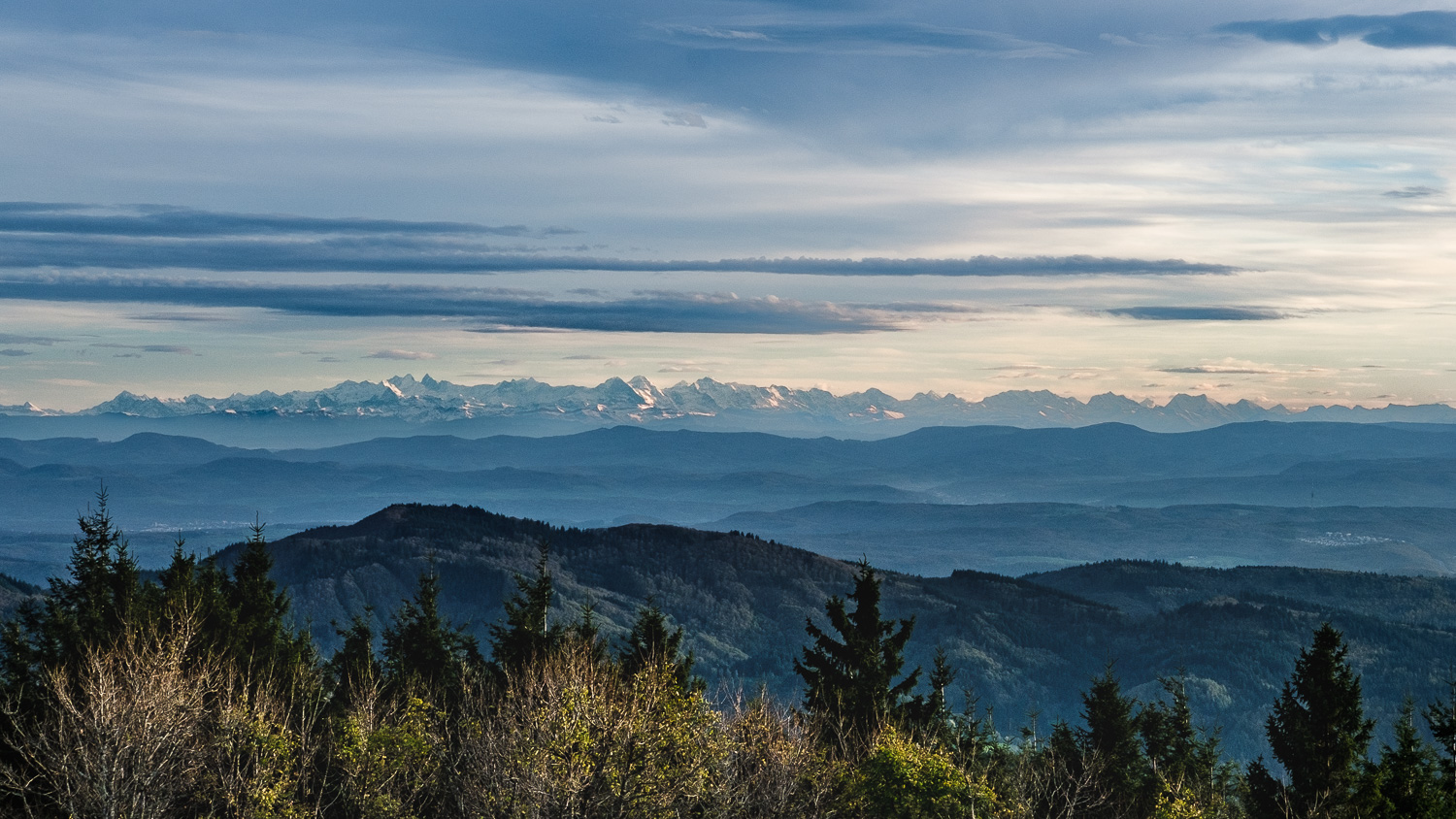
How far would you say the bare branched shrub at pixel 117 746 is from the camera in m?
41.7

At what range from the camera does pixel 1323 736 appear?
163ft

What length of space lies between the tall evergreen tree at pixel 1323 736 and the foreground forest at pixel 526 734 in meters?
0.12

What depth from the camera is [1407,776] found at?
46.1 m

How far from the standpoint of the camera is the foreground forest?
1666 inches

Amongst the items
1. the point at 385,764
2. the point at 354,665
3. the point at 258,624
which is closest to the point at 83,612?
the point at 258,624

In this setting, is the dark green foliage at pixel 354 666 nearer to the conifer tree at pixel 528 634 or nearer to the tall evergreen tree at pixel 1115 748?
the conifer tree at pixel 528 634

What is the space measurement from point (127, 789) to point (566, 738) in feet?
51.2

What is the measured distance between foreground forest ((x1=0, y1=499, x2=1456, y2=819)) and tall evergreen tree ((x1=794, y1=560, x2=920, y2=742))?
0.14m

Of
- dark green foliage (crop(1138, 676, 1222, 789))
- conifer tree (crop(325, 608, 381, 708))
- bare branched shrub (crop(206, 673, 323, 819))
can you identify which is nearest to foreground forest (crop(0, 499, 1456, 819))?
bare branched shrub (crop(206, 673, 323, 819))

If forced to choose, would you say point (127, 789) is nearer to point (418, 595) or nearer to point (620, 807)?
point (620, 807)

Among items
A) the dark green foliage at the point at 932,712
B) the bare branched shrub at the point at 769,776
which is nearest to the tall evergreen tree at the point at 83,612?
the bare branched shrub at the point at 769,776

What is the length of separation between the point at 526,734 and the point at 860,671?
23553 mm

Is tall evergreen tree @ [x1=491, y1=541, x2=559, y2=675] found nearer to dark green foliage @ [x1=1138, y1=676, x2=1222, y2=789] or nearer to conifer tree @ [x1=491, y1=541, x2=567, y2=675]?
conifer tree @ [x1=491, y1=541, x2=567, y2=675]

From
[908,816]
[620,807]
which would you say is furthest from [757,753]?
[620,807]
